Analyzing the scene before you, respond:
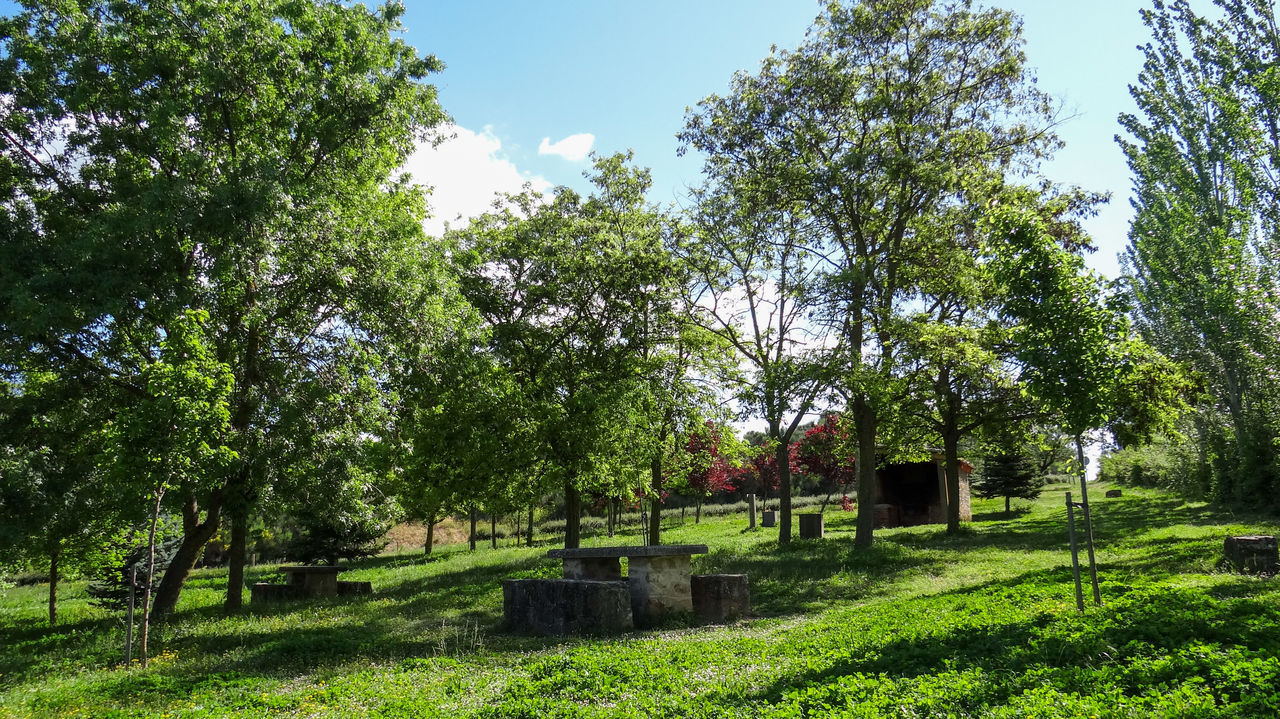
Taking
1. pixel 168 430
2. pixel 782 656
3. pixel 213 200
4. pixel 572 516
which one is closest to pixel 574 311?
pixel 572 516

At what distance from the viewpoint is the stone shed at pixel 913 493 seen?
32.2 meters

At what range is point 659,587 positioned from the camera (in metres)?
12.2

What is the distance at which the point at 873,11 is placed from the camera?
1908cm

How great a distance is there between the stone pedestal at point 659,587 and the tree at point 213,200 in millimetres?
7298

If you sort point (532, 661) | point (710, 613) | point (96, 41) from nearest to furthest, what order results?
1. point (532, 661)
2. point (710, 613)
3. point (96, 41)

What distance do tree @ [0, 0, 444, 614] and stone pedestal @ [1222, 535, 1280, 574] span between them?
15.7 m

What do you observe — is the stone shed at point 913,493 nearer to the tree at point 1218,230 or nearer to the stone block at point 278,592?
the tree at point 1218,230

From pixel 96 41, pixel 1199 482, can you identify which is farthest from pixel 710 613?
pixel 1199 482

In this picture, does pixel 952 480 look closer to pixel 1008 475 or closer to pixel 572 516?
pixel 572 516

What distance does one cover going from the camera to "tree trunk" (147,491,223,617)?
48.9 feet

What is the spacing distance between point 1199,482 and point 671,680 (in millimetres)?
32650

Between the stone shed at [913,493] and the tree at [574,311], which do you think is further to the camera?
the stone shed at [913,493]

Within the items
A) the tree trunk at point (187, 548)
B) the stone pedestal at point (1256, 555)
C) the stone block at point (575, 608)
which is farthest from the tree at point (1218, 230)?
the tree trunk at point (187, 548)

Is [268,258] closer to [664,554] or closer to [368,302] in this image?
[368,302]
